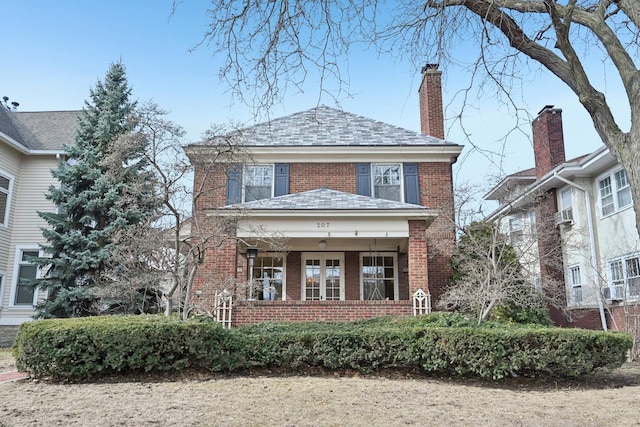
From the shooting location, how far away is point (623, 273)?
1395cm

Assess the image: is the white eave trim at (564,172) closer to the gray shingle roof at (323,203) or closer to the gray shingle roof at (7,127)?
the gray shingle roof at (323,203)

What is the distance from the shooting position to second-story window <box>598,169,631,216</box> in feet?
46.2

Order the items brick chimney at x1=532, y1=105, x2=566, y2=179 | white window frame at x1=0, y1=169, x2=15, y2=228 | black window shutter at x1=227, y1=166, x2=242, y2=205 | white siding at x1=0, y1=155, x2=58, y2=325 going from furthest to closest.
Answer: brick chimney at x1=532, y1=105, x2=566, y2=179 → white siding at x1=0, y1=155, x2=58, y2=325 → white window frame at x1=0, y1=169, x2=15, y2=228 → black window shutter at x1=227, y1=166, x2=242, y2=205

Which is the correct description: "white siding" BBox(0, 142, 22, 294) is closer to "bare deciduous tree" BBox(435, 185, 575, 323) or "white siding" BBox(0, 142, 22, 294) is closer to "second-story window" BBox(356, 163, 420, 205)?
"second-story window" BBox(356, 163, 420, 205)

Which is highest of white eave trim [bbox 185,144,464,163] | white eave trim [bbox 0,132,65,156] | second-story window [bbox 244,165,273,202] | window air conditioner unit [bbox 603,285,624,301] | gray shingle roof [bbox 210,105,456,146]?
gray shingle roof [bbox 210,105,456,146]

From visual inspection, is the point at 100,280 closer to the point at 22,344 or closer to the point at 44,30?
the point at 22,344

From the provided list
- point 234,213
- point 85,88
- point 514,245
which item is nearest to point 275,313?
point 234,213

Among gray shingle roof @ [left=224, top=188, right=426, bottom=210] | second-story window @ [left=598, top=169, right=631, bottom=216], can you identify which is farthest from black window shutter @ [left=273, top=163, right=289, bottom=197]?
second-story window @ [left=598, top=169, right=631, bottom=216]

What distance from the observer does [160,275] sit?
439 inches

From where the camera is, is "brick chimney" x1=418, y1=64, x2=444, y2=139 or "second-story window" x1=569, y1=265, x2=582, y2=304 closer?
"second-story window" x1=569, y1=265, x2=582, y2=304

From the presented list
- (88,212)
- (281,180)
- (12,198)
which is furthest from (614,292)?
(12,198)

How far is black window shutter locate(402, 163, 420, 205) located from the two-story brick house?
3 cm

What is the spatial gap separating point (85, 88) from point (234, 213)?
24.2 feet

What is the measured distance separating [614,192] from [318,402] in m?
12.5
